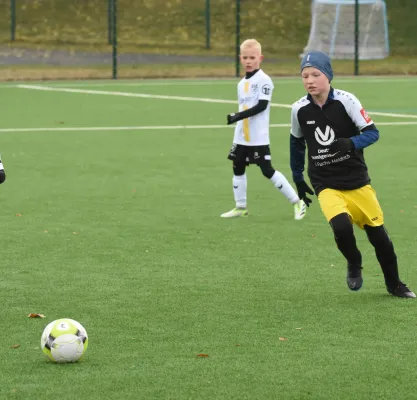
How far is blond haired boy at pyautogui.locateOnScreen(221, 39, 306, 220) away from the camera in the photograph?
1223 cm

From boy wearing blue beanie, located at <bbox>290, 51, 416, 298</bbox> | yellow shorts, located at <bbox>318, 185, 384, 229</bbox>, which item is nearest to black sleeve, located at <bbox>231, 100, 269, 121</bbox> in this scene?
boy wearing blue beanie, located at <bbox>290, 51, 416, 298</bbox>

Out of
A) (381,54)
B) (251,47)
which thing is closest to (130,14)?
(381,54)

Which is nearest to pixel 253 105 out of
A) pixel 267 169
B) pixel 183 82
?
pixel 267 169

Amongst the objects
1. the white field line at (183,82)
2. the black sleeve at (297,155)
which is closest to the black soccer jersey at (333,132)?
the black sleeve at (297,155)

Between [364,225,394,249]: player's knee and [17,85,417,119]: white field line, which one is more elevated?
[364,225,394,249]: player's knee

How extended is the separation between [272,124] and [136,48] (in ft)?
72.6

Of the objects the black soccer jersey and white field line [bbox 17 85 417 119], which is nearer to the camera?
the black soccer jersey

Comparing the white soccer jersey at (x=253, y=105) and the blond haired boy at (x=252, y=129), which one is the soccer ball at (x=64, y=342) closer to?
the blond haired boy at (x=252, y=129)

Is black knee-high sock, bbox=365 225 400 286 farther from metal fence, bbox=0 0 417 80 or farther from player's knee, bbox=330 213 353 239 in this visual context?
metal fence, bbox=0 0 417 80

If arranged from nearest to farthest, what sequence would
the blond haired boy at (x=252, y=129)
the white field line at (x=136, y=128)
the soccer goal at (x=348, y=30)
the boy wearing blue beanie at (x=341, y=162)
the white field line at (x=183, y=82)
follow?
the boy wearing blue beanie at (x=341, y=162), the blond haired boy at (x=252, y=129), the white field line at (x=136, y=128), the white field line at (x=183, y=82), the soccer goal at (x=348, y=30)

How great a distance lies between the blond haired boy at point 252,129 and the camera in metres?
12.2

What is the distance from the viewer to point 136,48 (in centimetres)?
4328

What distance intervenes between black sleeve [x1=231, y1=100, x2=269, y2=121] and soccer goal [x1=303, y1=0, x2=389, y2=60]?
2755 cm

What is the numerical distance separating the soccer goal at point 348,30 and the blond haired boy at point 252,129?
1078 inches
